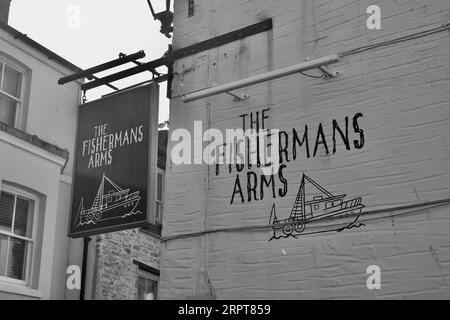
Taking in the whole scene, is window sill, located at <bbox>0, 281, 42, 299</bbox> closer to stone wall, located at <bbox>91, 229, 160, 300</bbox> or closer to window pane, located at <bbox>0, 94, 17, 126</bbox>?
stone wall, located at <bbox>91, 229, 160, 300</bbox>

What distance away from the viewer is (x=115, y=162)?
7824 millimetres

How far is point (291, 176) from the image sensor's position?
6.71 metres

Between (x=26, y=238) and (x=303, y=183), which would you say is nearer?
(x=303, y=183)

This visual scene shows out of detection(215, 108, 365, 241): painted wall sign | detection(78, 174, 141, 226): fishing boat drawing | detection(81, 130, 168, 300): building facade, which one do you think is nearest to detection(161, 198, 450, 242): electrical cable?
detection(215, 108, 365, 241): painted wall sign

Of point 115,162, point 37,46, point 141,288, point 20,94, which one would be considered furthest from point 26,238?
point 141,288

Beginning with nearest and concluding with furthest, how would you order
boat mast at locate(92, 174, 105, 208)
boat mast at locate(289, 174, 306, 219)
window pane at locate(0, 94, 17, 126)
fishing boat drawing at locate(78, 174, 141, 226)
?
boat mast at locate(289, 174, 306, 219), fishing boat drawing at locate(78, 174, 141, 226), boat mast at locate(92, 174, 105, 208), window pane at locate(0, 94, 17, 126)

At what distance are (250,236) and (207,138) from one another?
130 centimetres

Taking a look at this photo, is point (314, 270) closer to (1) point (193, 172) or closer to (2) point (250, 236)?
(2) point (250, 236)

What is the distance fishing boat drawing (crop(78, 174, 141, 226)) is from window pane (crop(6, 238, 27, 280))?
9.86ft

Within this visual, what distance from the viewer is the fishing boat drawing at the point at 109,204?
7500 mm

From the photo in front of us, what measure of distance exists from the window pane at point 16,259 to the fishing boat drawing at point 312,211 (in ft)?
17.9

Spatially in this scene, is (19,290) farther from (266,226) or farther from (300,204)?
(300,204)

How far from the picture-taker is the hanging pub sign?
24.6 feet

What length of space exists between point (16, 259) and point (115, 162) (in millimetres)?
3751
